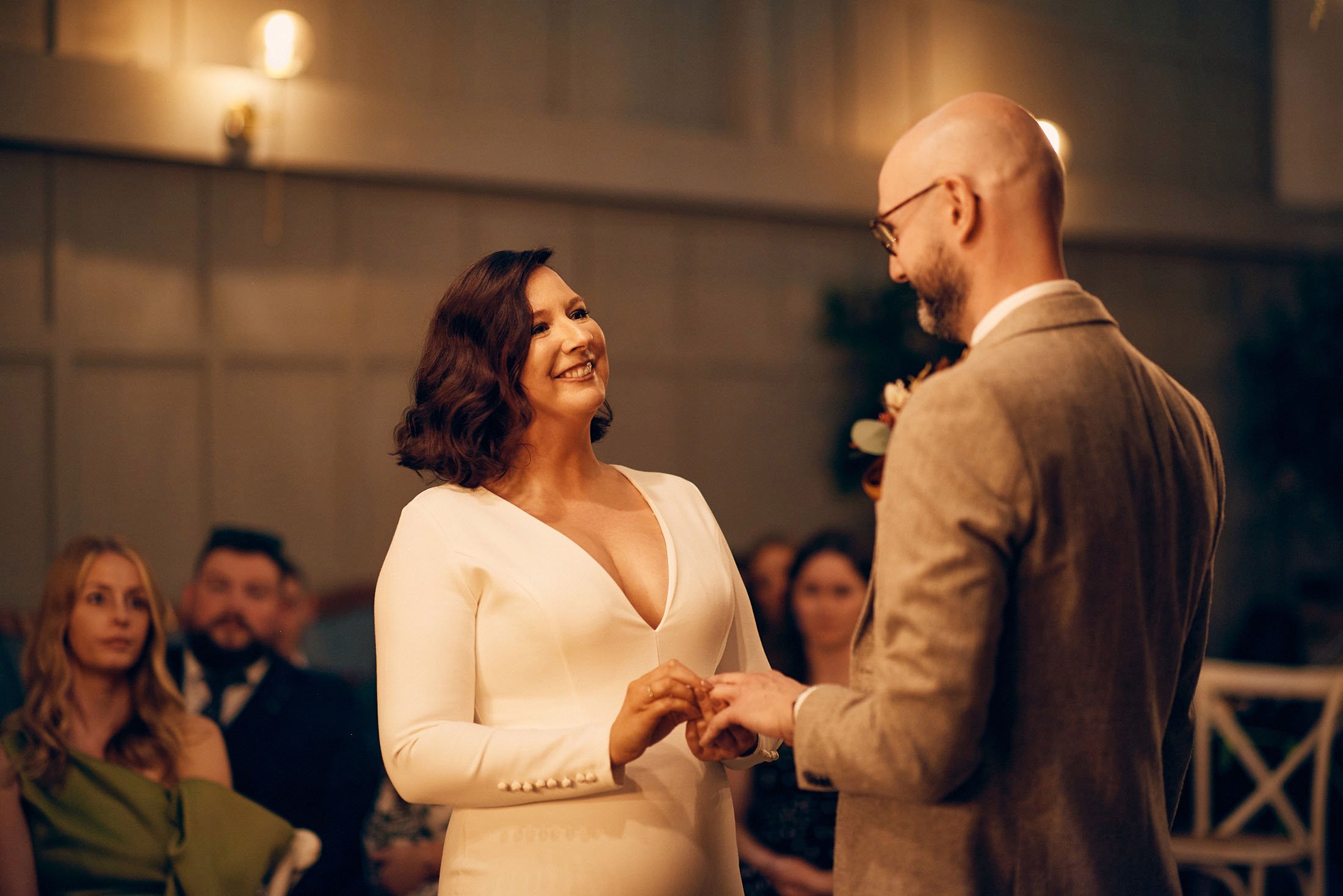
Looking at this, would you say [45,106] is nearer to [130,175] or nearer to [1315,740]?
[130,175]

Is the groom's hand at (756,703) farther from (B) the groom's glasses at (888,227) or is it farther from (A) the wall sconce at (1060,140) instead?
(A) the wall sconce at (1060,140)

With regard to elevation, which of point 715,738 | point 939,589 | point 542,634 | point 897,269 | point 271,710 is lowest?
point 271,710

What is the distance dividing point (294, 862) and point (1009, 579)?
212 centimetres

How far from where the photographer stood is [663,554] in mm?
1819

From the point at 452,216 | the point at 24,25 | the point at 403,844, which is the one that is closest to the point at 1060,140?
the point at 452,216

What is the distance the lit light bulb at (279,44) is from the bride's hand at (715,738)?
3.46 m

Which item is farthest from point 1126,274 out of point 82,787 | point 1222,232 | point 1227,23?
point 82,787

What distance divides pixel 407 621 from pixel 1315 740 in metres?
3.34

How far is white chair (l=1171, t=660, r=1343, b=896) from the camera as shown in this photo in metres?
3.50

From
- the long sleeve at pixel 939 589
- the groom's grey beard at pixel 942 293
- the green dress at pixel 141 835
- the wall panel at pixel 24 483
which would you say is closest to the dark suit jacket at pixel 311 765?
the green dress at pixel 141 835

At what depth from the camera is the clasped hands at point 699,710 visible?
142cm

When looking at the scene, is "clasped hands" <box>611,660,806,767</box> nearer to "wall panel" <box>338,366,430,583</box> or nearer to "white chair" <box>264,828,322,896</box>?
"white chair" <box>264,828,322,896</box>

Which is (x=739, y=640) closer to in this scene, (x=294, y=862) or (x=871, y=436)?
(x=871, y=436)

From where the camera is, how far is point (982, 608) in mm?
1177
